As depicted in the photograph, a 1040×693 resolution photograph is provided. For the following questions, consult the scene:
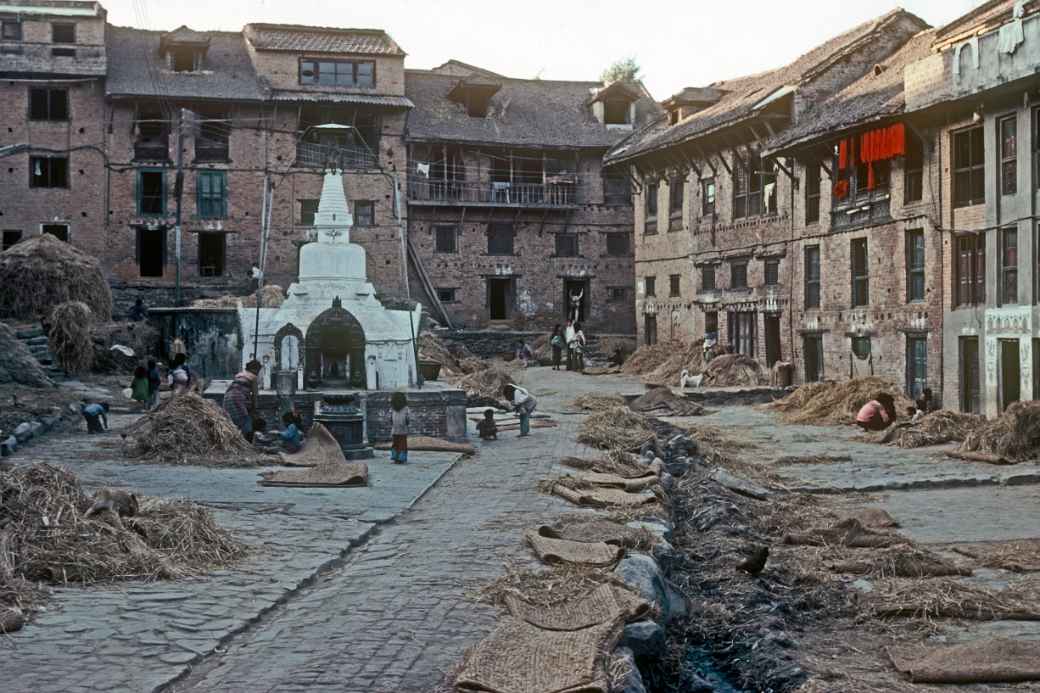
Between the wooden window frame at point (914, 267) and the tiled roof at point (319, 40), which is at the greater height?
the tiled roof at point (319, 40)

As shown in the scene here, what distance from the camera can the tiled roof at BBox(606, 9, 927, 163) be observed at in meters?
36.2

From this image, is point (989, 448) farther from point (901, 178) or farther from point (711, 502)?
point (901, 178)

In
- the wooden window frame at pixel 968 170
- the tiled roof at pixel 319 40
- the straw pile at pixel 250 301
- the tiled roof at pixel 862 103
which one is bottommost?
the straw pile at pixel 250 301

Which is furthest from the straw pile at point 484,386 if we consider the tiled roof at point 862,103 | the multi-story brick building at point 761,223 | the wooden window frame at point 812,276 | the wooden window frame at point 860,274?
the tiled roof at point 862,103

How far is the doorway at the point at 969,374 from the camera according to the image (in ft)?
87.2

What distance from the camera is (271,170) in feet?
161

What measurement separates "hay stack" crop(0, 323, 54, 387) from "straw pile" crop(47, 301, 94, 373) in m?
5.40

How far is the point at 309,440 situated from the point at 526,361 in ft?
92.4

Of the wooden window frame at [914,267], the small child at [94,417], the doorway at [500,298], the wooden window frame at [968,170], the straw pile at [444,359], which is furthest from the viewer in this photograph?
the doorway at [500,298]

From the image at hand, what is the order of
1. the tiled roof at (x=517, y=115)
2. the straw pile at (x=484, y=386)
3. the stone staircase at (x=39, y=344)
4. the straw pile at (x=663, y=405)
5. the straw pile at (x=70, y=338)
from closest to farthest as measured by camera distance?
the straw pile at (x=663, y=405)
the straw pile at (x=484, y=386)
the stone staircase at (x=39, y=344)
the straw pile at (x=70, y=338)
the tiled roof at (x=517, y=115)

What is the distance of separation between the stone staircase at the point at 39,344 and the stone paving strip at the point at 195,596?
56.4 ft

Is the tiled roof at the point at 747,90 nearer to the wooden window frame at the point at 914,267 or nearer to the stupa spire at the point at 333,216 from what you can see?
the wooden window frame at the point at 914,267

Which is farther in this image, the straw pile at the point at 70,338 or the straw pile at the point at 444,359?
the straw pile at the point at 444,359

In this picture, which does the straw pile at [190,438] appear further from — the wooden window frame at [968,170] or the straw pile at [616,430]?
the wooden window frame at [968,170]
